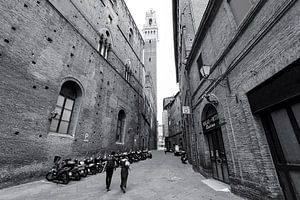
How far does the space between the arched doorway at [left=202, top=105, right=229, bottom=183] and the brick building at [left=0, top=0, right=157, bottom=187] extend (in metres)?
7.87

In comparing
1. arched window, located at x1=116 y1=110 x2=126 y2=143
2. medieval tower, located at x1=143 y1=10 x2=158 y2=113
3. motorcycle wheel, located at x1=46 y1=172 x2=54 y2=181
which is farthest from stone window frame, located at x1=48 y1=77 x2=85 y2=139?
medieval tower, located at x1=143 y1=10 x2=158 y2=113

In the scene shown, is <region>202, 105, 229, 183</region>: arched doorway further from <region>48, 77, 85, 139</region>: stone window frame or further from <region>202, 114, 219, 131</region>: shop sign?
<region>48, 77, 85, 139</region>: stone window frame

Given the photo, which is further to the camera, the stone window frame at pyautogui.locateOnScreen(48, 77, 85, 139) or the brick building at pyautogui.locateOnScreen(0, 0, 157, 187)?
→ the stone window frame at pyautogui.locateOnScreen(48, 77, 85, 139)

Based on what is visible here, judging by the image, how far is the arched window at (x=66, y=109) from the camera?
7.94 metres

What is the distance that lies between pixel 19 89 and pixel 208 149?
9495 mm

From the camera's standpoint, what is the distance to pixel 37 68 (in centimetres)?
679

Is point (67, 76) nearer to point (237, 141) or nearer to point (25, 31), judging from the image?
point (25, 31)

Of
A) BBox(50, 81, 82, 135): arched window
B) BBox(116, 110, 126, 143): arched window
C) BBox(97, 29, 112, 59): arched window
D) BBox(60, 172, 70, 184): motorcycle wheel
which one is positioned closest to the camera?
BBox(60, 172, 70, 184): motorcycle wheel

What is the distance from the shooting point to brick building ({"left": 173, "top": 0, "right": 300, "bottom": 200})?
3.03 metres

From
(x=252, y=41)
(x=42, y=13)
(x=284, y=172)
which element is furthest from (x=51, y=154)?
(x=252, y=41)

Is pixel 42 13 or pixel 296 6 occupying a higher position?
pixel 42 13

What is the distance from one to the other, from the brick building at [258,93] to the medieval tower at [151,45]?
38112 mm

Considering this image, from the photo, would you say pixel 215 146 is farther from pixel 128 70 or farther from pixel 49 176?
pixel 128 70

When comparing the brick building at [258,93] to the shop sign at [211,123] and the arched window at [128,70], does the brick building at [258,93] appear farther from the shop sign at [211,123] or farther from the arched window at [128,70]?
the arched window at [128,70]
